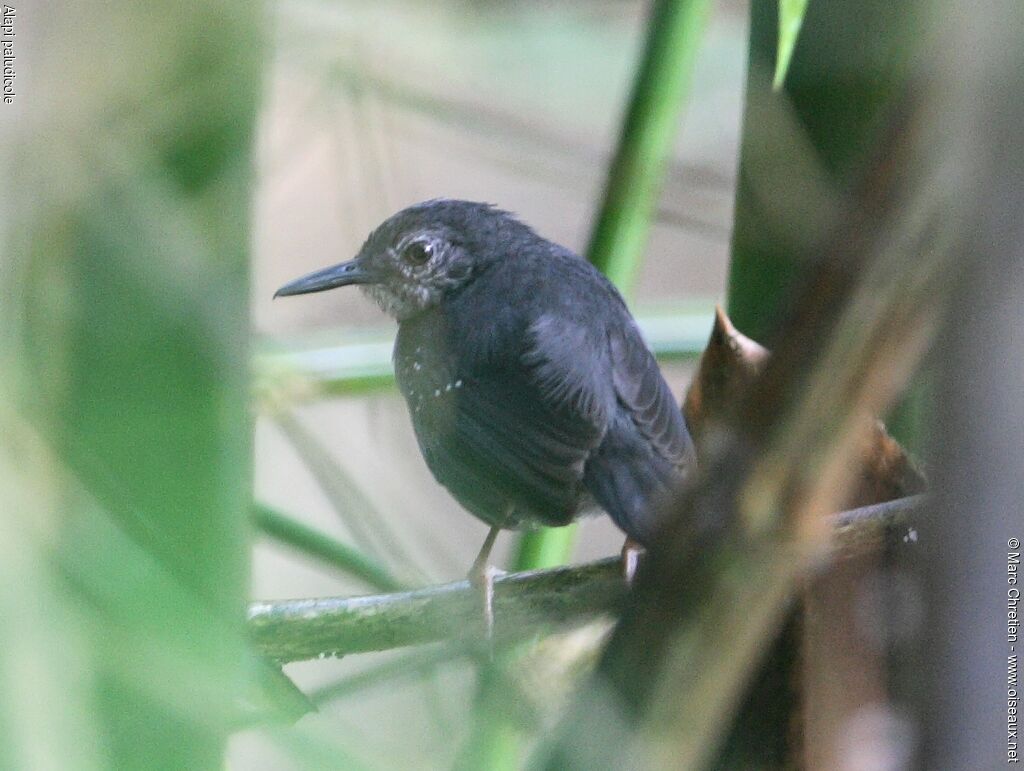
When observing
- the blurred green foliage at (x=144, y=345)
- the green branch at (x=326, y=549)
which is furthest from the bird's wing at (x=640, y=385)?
the blurred green foliage at (x=144, y=345)

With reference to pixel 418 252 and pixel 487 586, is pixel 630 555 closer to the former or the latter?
pixel 487 586

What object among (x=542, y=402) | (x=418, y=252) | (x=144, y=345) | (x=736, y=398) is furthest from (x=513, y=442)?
(x=144, y=345)

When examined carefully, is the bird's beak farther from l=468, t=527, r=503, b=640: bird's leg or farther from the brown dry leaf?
the brown dry leaf

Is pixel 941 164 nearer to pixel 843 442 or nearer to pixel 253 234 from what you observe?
pixel 843 442

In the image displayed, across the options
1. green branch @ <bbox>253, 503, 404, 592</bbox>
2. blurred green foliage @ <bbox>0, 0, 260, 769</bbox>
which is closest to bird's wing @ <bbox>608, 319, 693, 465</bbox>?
green branch @ <bbox>253, 503, 404, 592</bbox>

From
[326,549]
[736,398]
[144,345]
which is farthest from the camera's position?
[326,549]

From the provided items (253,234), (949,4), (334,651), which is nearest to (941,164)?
(949,4)

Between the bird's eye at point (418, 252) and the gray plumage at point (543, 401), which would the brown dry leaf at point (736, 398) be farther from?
the bird's eye at point (418, 252)
